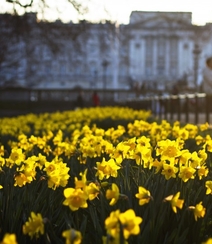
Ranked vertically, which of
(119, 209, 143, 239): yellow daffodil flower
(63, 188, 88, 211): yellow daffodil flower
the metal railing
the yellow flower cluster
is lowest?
the metal railing

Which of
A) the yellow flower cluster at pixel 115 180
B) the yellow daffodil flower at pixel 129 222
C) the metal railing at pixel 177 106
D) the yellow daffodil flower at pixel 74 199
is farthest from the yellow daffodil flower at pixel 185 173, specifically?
the metal railing at pixel 177 106

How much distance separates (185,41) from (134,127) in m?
101

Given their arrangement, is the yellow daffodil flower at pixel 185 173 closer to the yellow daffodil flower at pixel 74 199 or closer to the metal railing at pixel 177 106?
the yellow daffodil flower at pixel 74 199

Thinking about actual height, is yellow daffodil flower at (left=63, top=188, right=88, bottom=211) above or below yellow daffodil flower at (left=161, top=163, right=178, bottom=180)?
above

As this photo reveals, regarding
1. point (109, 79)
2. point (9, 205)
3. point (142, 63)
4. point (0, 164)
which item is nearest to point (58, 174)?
point (9, 205)

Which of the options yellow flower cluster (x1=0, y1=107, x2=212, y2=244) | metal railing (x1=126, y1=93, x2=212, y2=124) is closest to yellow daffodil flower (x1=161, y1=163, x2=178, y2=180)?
yellow flower cluster (x1=0, y1=107, x2=212, y2=244)

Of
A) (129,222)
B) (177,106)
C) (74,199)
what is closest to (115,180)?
(74,199)

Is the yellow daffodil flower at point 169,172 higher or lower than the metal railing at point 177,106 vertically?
higher

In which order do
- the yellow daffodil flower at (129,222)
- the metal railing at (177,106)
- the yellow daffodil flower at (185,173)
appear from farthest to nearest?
the metal railing at (177,106), the yellow daffodil flower at (185,173), the yellow daffodil flower at (129,222)

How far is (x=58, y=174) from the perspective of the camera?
2.87m

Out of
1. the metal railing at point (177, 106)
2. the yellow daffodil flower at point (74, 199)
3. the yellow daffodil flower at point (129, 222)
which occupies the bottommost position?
the metal railing at point (177, 106)

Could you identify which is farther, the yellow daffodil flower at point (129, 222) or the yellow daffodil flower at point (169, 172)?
the yellow daffodil flower at point (169, 172)

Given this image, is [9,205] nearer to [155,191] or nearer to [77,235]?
[155,191]

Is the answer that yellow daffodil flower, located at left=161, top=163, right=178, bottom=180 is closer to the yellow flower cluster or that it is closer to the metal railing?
the yellow flower cluster
